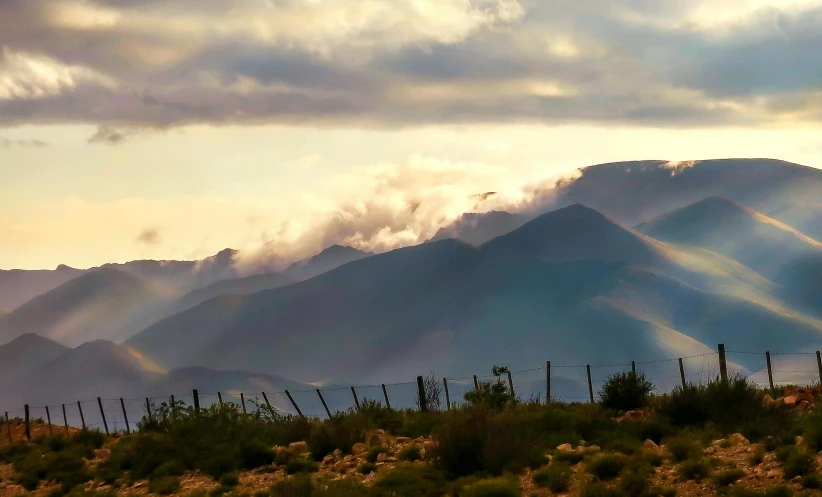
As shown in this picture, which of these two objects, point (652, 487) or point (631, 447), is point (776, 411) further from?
point (652, 487)

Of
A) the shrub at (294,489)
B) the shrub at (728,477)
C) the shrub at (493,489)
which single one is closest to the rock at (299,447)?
the shrub at (294,489)

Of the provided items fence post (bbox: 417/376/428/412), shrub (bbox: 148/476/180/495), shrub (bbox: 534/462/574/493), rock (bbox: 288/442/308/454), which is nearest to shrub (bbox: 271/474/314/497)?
shrub (bbox: 534/462/574/493)

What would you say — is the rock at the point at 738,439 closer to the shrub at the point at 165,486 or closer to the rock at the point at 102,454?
the shrub at the point at 165,486

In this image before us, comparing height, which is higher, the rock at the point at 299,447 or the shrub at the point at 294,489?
the shrub at the point at 294,489

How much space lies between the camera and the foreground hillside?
21.5 metres

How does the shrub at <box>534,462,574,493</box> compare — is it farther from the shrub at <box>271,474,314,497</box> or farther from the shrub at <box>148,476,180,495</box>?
the shrub at <box>148,476,180,495</box>

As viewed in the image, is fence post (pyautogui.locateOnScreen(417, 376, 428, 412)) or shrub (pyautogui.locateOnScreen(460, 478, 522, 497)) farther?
fence post (pyautogui.locateOnScreen(417, 376, 428, 412))

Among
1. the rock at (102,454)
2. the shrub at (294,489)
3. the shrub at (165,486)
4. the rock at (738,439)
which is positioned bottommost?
the rock at (102,454)

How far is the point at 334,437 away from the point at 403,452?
2913 mm

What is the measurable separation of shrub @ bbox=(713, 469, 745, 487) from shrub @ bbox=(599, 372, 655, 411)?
34.5ft

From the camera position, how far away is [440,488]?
23.2 m

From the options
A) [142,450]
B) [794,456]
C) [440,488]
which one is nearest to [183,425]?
[142,450]

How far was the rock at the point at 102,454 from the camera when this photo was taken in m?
36.7

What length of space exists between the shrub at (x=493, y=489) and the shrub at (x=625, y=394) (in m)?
10.0
